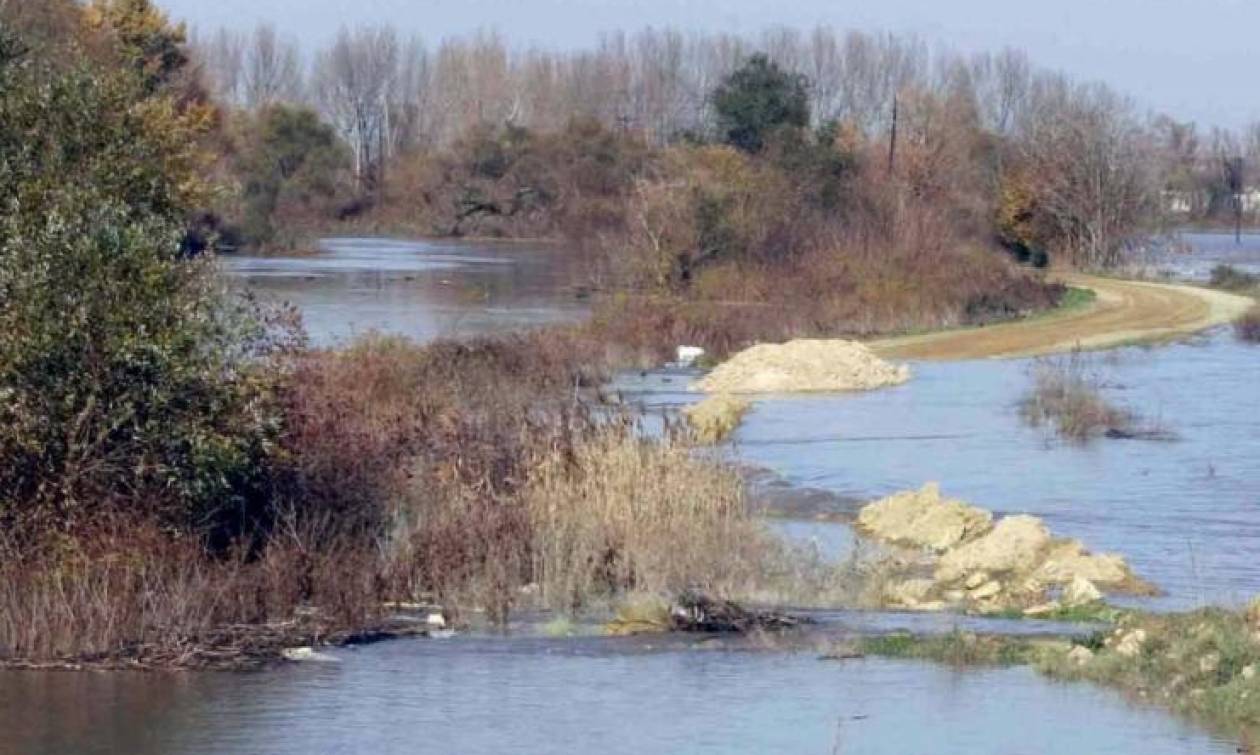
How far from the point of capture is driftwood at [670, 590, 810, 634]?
15.8 m

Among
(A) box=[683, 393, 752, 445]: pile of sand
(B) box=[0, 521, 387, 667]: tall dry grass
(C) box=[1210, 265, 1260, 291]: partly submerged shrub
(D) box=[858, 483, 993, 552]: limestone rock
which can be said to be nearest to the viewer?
(B) box=[0, 521, 387, 667]: tall dry grass

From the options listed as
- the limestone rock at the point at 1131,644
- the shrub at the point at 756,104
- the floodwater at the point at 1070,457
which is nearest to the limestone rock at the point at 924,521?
the floodwater at the point at 1070,457

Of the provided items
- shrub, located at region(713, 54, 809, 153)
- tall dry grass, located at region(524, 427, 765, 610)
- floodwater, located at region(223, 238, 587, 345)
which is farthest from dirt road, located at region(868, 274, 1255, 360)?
tall dry grass, located at region(524, 427, 765, 610)

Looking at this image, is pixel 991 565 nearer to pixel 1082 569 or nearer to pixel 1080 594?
pixel 1082 569

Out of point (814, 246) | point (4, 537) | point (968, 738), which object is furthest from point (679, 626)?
point (814, 246)

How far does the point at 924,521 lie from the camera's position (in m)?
22.7

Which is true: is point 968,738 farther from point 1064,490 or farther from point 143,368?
point 1064,490

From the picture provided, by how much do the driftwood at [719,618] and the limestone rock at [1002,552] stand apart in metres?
3.81

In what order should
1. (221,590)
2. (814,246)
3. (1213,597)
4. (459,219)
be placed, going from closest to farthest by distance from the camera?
(221,590) < (1213,597) < (814,246) < (459,219)

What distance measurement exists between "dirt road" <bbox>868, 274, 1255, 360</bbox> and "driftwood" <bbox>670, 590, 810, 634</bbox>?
2905 cm

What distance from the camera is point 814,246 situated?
186 feet

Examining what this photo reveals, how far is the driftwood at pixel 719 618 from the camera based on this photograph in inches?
623

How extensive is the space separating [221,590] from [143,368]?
166 centimetres

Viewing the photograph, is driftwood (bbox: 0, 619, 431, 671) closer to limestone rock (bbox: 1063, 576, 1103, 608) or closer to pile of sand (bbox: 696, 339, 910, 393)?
limestone rock (bbox: 1063, 576, 1103, 608)
